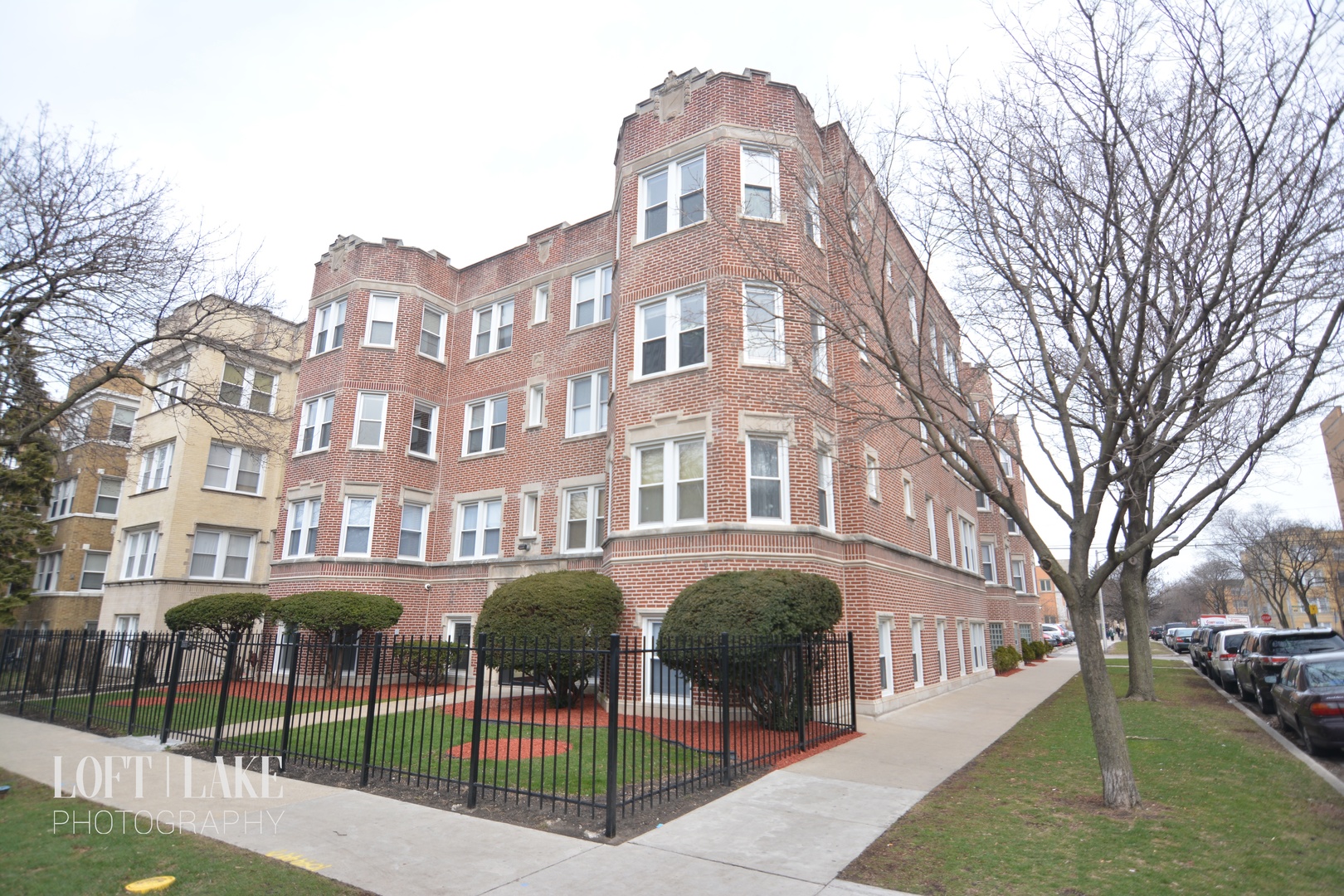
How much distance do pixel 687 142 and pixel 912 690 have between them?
522 inches

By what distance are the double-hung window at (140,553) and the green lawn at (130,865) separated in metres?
20.8

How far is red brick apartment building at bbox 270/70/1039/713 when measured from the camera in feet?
46.8

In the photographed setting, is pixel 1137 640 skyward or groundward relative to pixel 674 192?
groundward

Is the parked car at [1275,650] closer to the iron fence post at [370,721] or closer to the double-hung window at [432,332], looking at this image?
the iron fence post at [370,721]

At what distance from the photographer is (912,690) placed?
1652cm

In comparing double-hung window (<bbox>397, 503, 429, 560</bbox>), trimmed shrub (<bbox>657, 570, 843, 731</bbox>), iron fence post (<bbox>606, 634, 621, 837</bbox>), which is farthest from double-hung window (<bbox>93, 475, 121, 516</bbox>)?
iron fence post (<bbox>606, 634, 621, 837</bbox>)

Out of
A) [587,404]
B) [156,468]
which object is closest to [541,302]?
[587,404]

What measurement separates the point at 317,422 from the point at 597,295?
9632 millimetres

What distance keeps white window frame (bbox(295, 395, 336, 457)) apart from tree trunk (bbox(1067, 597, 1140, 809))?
19993 millimetres

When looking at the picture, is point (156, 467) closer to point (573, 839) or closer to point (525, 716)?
point (525, 716)

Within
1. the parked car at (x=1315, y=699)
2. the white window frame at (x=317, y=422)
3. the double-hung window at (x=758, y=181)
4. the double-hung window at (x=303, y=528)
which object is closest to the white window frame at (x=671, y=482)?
the double-hung window at (x=758, y=181)

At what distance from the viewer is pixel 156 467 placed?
85.9ft

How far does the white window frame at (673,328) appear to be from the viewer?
1512cm

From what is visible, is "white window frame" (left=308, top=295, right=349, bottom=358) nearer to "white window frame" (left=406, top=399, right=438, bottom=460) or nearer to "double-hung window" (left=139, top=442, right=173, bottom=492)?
"white window frame" (left=406, top=399, right=438, bottom=460)
